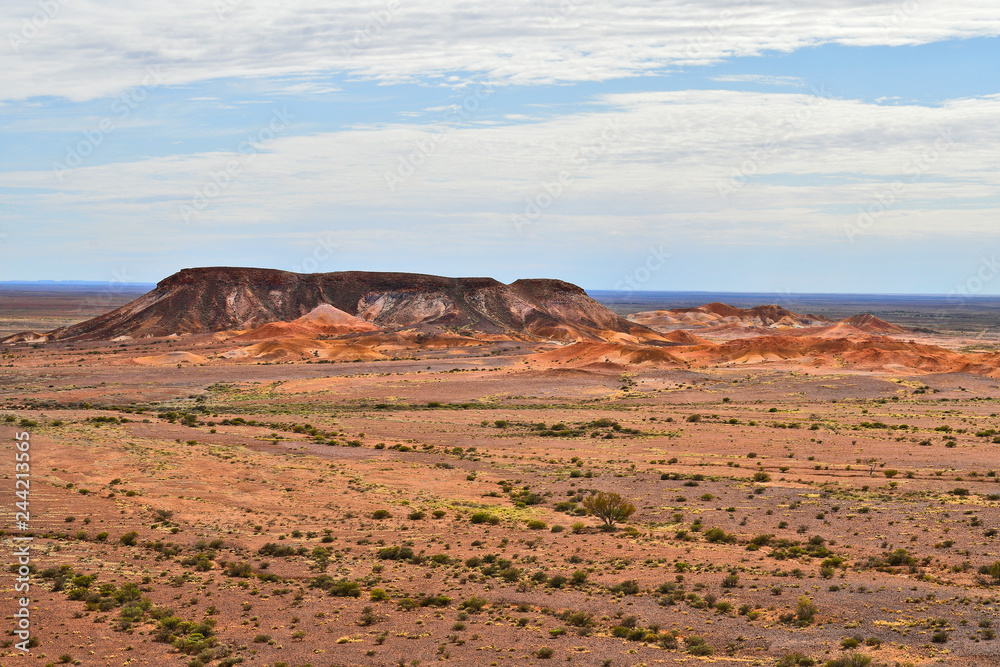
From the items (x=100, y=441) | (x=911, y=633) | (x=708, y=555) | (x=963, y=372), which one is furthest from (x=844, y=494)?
(x=963, y=372)

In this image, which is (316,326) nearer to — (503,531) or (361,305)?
(361,305)

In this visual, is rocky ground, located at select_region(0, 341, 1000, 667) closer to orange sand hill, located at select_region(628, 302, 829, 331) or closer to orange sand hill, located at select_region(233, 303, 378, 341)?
orange sand hill, located at select_region(233, 303, 378, 341)

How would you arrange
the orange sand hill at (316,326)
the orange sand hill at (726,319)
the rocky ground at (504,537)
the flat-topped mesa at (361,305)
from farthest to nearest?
1. the orange sand hill at (726,319)
2. the flat-topped mesa at (361,305)
3. the orange sand hill at (316,326)
4. the rocky ground at (504,537)

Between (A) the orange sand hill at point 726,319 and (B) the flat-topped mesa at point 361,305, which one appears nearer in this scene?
(B) the flat-topped mesa at point 361,305

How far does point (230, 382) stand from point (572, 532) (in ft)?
180

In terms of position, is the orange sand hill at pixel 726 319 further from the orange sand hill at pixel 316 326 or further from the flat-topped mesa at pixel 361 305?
the orange sand hill at pixel 316 326

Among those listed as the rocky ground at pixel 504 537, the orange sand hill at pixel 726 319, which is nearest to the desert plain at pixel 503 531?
the rocky ground at pixel 504 537

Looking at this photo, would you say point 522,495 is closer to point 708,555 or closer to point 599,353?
point 708,555

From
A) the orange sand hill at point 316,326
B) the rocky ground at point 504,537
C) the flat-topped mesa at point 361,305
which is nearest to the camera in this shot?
the rocky ground at point 504,537

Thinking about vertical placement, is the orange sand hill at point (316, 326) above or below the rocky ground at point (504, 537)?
above

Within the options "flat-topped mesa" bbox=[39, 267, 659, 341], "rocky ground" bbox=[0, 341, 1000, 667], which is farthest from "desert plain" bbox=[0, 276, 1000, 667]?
"flat-topped mesa" bbox=[39, 267, 659, 341]

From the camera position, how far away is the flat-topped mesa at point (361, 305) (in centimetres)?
12412

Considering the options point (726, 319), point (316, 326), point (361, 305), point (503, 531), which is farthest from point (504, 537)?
point (726, 319)

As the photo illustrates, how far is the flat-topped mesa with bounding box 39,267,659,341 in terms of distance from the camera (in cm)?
12412
